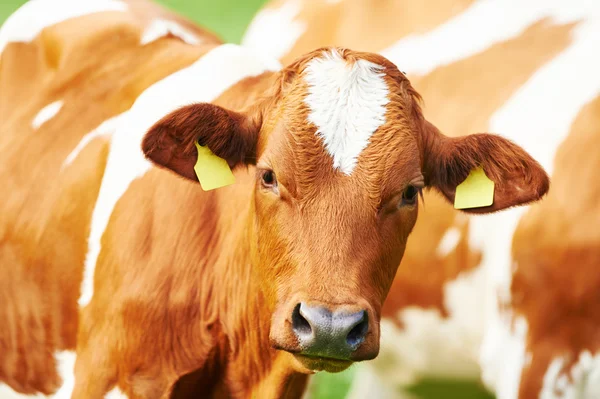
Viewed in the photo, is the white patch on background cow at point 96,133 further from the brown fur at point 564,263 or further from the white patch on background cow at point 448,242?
the brown fur at point 564,263

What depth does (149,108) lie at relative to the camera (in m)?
4.45

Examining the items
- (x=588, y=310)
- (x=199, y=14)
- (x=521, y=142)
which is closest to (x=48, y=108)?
(x=521, y=142)

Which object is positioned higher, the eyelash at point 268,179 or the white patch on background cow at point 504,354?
the eyelash at point 268,179

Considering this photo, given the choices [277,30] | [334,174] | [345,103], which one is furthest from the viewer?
[277,30]

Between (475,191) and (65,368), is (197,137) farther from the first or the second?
(65,368)

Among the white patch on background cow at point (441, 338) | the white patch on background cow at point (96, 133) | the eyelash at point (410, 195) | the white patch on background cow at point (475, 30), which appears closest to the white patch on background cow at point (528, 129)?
the white patch on background cow at point (441, 338)

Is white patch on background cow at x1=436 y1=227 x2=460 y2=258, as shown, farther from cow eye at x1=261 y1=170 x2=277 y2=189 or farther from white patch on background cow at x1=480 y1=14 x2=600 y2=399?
cow eye at x1=261 y1=170 x2=277 y2=189

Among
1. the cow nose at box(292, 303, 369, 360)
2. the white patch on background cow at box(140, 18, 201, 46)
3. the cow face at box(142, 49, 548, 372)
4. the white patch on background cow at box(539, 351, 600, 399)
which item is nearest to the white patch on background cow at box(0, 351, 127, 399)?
the cow face at box(142, 49, 548, 372)

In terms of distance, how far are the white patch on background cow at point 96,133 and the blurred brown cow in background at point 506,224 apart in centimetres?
151

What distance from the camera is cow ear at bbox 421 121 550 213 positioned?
3.90 meters

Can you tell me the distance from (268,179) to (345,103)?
14.1 inches

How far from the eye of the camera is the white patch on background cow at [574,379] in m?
4.47

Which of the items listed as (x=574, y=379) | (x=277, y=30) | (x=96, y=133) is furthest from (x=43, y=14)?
(x=574, y=379)

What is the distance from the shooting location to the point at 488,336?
4.95 metres
